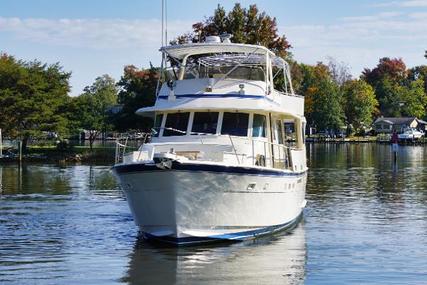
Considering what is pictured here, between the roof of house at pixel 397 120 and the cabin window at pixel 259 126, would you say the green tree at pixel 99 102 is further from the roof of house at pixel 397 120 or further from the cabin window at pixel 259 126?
→ the cabin window at pixel 259 126

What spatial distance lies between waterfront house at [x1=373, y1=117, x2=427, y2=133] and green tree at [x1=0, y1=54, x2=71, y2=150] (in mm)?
83755

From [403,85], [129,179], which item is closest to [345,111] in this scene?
[403,85]

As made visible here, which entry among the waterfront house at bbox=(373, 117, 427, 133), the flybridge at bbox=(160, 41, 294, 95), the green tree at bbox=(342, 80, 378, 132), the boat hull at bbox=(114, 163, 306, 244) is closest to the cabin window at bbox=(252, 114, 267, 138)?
the flybridge at bbox=(160, 41, 294, 95)

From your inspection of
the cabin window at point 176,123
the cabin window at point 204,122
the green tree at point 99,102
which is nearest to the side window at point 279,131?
the cabin window at point 204,122

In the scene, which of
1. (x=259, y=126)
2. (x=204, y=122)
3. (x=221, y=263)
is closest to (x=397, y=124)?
(x=259, y=126)

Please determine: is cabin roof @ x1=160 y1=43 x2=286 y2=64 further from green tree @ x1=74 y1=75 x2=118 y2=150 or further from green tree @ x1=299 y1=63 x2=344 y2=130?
green tree @ x1=299 y1=63 x2=344 y2=130

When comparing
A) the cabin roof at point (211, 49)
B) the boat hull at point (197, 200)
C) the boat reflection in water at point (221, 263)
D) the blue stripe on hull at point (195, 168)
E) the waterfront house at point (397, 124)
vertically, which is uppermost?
the cabin roof at point (211, 49)

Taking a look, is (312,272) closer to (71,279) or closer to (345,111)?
(71,279)

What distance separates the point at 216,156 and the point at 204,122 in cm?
237

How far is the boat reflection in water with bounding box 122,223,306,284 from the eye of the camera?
16078 mm

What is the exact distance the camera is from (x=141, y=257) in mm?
18188

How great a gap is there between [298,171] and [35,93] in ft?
A: 149

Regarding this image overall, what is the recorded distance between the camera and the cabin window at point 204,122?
70.1 ft

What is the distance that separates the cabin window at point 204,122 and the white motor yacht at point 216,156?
28 millimetres
